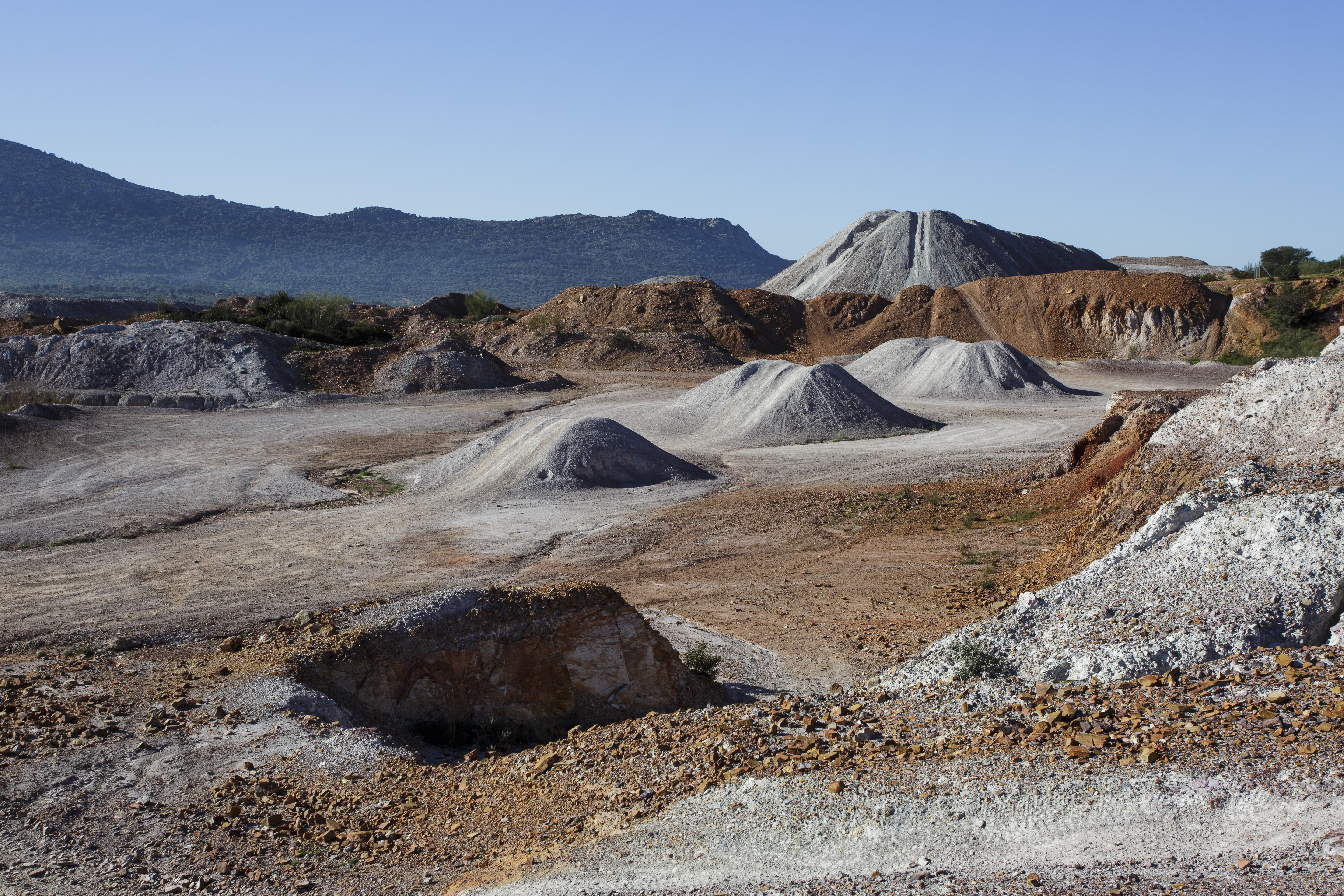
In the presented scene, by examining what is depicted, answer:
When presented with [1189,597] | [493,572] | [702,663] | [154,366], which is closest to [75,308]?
[154,366]

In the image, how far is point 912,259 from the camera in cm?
7412

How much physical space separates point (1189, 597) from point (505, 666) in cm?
595

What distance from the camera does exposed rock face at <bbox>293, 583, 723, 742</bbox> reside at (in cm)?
930

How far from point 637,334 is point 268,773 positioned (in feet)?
144

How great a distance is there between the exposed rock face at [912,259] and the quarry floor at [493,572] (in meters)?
44.5

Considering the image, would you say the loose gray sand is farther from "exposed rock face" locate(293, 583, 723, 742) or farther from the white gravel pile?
the white gravel pile

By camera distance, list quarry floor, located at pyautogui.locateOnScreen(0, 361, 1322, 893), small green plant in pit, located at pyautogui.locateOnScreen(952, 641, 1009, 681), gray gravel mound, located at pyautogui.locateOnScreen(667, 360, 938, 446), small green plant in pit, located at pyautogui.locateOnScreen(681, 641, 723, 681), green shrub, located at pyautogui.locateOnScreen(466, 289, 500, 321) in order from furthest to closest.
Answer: green shrub, located at pyautogui.locateOnScreen(466, 289, 500, 321)
gray gravel mound, located at pyautogui.locateOnScreen(667, 360, 938, 446)
small green plant in pit, located at pyautogui.locateOnScreen(681, 641, 723, 681)
small green plant in pit, located at pyautogui.locateOnScreen(952, 641, 1009, 681)
quarry floor, located at pyautogui.locateOnScreen(0, 361, 1322, 893)

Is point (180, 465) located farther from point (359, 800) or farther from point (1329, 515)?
point (1329, 515)

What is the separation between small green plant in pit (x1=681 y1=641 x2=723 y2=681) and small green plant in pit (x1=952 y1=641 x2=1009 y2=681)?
3037mm

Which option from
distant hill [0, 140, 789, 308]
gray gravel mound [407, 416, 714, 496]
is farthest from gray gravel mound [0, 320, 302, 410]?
distant hill [0, 140, 789, 308]

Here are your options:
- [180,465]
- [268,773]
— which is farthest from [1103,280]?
[268,773]

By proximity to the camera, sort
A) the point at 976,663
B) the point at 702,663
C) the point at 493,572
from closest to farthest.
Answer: the point at 976,663
the point at 702,663
the point at 493,572

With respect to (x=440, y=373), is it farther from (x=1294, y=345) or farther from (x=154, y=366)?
(x=1294, y=345)

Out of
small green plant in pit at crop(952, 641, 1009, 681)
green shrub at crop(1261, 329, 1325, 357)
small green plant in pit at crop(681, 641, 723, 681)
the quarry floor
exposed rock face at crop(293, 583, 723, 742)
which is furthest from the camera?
green shrub at crop(1261, 329, 1325, 357)
